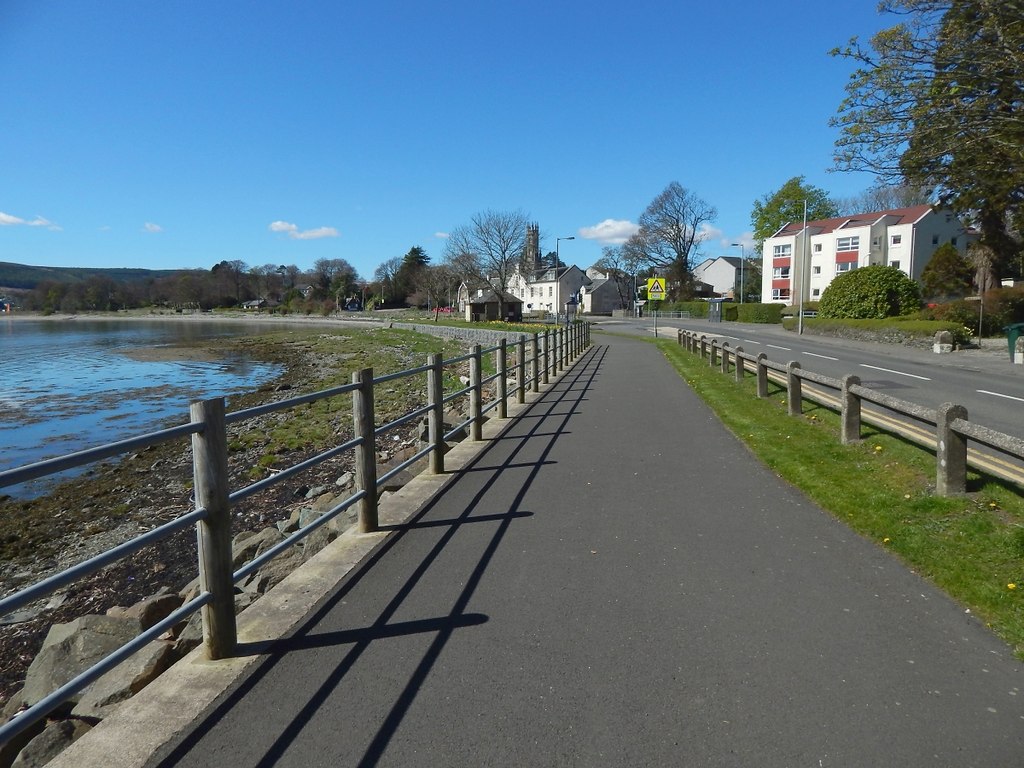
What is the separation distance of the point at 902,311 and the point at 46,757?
44135 mm

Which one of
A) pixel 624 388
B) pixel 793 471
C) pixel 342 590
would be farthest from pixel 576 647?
pixel 624 388

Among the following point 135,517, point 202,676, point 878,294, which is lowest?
point 135,517

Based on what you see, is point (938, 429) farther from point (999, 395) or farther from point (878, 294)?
point (878, 294)

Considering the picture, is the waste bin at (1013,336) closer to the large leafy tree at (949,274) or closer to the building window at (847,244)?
the large leafy tree at (949,274)

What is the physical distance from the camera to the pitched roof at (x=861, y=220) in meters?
70.4

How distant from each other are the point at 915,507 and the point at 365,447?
4.66m

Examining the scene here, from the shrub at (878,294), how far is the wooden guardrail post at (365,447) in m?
41.0

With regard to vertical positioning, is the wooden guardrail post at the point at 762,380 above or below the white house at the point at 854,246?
below

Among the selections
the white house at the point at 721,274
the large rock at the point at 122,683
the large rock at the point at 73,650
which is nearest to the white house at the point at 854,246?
the white house at the point at 721,274

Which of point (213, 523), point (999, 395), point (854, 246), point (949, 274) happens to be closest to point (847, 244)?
Answer: point (854, 246)

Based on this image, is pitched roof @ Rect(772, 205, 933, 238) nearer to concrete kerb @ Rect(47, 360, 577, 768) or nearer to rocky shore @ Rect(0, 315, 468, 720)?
rocky shore @ Rect(0, 315, 468, 720)

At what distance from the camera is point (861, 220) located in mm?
75000

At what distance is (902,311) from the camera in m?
40.1

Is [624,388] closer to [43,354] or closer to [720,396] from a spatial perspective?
[720,396]
